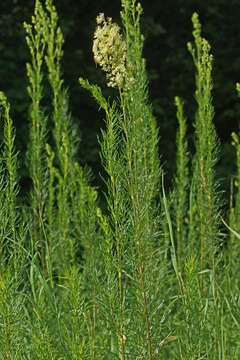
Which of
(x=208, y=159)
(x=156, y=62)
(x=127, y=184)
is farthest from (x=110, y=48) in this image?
(x=156, y=62)

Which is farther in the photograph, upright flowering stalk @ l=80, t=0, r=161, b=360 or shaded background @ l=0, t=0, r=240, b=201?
shaded background @ l=0, t=0, r=240, b=201

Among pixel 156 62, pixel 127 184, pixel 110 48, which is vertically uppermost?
pixel 156 62

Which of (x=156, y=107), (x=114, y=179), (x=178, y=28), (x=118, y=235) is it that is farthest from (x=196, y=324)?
(x=178, y=28)

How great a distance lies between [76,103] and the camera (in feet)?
16.8

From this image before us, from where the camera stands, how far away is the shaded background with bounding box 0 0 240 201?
476 cm

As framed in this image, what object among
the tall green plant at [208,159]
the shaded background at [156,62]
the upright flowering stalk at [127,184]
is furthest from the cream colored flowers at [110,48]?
the shaded background at [156,62]

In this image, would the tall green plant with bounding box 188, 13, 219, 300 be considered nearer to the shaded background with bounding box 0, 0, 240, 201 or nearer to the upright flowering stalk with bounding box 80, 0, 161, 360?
the upright flowering stalk with bounding box 80, 0, 161, 360

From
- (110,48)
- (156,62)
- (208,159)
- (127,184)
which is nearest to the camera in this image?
(110,48)

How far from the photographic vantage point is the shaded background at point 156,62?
187 inches

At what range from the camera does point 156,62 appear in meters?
5.66

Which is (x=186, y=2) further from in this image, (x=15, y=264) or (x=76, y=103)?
(x=15, y=264)

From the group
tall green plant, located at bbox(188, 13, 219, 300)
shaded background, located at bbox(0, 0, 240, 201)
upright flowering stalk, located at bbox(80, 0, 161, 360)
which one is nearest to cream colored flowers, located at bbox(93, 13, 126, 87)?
upright flowering stalk, located at bbox(80, 0, 161, 360)

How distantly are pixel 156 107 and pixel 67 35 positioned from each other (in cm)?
112

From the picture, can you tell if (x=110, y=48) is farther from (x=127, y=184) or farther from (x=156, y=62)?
(x=156, y=62)
